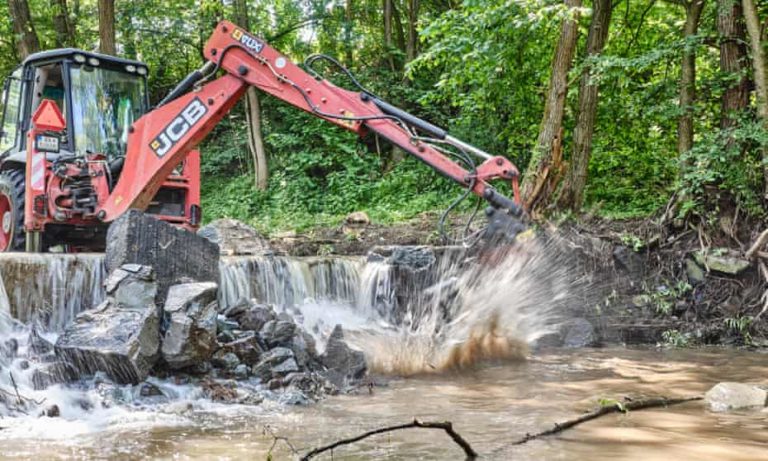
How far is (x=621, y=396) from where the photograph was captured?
5.41 meters

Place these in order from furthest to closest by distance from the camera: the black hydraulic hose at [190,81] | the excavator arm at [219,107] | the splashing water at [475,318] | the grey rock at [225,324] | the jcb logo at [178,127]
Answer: the black hydraulic hose at [190,81], the jcb logo at [178,127], the excavator arm at [219,107], the splashing water at [475,318], the grey rock at [225,324]

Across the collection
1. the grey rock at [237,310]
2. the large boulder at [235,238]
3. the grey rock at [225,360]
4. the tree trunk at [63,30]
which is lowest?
the grey rock at [225,360]

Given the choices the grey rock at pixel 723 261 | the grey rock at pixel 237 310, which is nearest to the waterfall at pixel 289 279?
the grey rock at pixel 237 310

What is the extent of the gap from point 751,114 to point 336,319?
19.3ft

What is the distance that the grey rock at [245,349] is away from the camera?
6258mm

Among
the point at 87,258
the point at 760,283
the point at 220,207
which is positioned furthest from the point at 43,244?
the point at 220,207

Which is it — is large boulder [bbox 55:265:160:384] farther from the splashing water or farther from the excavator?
the splashing water

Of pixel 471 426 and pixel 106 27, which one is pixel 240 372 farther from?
pixel 106 27

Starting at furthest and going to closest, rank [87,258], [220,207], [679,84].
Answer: [220,207] < [679,84] < [87,258]

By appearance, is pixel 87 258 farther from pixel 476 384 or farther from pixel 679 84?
pixel 679 84

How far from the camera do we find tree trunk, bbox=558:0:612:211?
1074 cm

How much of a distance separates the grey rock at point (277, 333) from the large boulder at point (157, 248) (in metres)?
0.97

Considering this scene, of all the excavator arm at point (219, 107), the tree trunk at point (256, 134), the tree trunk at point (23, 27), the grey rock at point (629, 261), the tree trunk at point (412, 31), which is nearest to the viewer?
the excavator arm at point (219, 107)

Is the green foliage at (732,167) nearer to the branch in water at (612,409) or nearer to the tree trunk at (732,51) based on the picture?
the tree trunk at (732,51)
